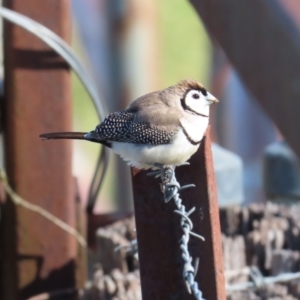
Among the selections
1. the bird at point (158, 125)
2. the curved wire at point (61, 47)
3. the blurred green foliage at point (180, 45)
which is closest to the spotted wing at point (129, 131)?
the bird at point (158, 125)

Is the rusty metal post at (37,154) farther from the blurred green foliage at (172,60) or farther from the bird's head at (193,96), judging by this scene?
the blurred green foliage at (172,60)

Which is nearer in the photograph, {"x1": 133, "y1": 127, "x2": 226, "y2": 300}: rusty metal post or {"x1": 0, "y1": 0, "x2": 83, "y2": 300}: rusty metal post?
{"x1": 133, "y1": 127, "x2": 226, "y2": 300}: rusty metal post

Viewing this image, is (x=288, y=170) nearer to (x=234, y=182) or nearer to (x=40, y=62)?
(x=234, y=182)

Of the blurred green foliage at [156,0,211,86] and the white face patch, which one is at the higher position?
the blurred green foliage at [156,0,211,86]

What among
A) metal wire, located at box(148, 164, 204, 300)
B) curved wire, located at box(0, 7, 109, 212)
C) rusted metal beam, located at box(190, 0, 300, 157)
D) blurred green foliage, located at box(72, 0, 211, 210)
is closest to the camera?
metal wire, located at box(148, 164, 204, 300)

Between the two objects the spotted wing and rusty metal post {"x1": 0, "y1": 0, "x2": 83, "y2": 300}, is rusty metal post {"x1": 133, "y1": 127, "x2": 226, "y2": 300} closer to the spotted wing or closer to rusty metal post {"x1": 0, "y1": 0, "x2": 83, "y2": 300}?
the spotted wing

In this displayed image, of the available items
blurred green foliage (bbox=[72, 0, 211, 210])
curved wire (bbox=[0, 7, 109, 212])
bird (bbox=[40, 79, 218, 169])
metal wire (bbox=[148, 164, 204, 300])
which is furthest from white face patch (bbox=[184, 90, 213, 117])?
blurred green foliage (bbox=[72, 0, 211, 210])
